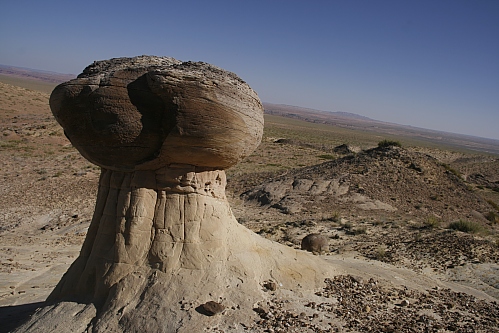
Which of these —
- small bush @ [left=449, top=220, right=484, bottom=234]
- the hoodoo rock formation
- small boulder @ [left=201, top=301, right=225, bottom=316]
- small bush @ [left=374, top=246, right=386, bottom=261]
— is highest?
the hoodoo rock formation

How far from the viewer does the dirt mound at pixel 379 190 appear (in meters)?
16.8

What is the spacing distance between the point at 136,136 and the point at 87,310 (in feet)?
8.23

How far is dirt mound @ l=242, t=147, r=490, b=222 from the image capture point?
16.8 meters

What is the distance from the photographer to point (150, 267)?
5668 mm

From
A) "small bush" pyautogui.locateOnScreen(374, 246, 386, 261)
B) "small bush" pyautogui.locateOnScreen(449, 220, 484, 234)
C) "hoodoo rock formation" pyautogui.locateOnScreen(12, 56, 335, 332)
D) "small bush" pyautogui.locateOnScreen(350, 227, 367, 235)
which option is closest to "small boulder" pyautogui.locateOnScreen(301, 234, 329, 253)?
"small bush" pyautogui.locateOnScreen(374, 246, 386, 261)

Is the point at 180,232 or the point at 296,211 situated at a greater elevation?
the point at 180,232

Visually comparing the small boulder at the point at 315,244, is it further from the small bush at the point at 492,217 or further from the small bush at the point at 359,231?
the small bush at the point at 492,217

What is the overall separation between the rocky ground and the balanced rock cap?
8.21ft

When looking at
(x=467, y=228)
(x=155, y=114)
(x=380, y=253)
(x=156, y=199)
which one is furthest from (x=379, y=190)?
(x=155, y=114)

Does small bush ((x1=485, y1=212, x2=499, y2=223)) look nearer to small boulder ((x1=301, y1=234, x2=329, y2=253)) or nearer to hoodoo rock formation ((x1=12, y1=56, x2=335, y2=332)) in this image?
small boulder ((x1=301, y1=234, x2=329, y2=253))

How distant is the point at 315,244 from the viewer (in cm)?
1109

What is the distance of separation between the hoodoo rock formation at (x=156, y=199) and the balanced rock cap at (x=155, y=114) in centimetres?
1

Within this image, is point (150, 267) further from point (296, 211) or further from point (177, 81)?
point (296, 211)

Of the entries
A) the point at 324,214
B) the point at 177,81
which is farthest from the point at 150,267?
the point at 324,214
